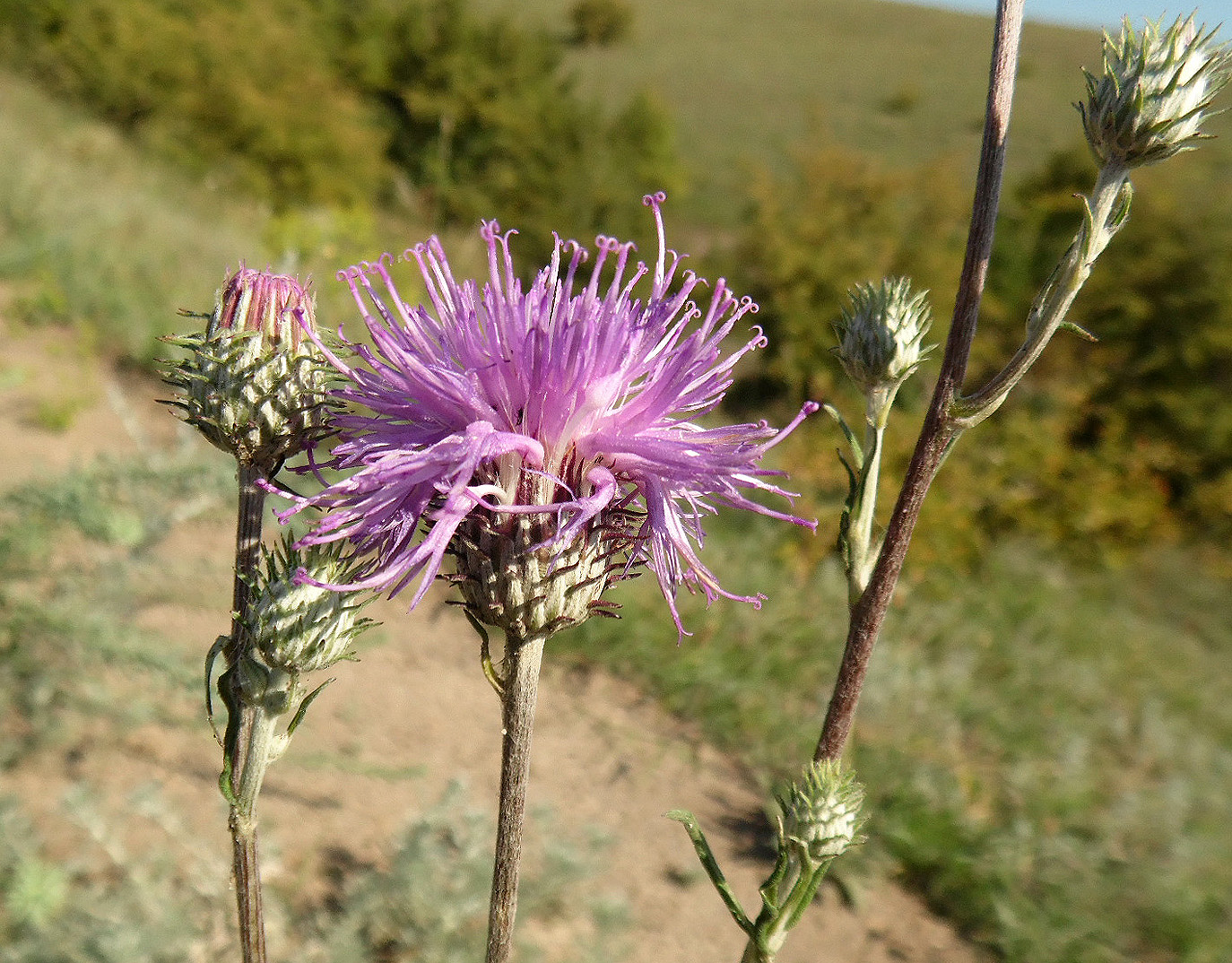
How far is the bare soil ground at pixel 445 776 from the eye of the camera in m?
4.52

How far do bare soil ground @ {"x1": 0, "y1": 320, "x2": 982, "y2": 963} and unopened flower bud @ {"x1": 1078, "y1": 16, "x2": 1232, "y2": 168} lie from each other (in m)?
4.16

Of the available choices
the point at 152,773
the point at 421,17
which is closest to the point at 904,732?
the point at 152,773

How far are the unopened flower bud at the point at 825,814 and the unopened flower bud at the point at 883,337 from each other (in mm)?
717

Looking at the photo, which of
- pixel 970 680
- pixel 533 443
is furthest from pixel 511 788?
pixel 970 680

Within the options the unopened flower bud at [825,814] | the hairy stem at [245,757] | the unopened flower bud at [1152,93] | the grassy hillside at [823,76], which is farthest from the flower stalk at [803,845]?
the grassy hillside at [823,76]

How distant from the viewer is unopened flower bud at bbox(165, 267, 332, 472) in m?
1.68

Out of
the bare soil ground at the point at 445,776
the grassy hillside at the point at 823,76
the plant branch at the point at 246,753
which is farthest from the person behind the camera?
the grassy hillside at the point at 823,76

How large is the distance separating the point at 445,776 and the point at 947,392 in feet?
14.8

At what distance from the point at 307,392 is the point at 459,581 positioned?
48 centimetres

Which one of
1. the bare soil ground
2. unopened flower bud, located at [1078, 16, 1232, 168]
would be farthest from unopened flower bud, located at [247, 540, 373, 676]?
the bare soil ground

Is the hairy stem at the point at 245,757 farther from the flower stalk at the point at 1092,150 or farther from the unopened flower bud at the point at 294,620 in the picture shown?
the flower stalk at the point at 1092,150

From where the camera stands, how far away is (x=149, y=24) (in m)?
20.5

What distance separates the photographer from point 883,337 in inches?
65.7

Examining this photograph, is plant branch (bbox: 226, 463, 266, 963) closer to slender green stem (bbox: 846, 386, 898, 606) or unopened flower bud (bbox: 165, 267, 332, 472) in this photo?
unopened flower bud (bbox: 165, 267, 332, 472)
